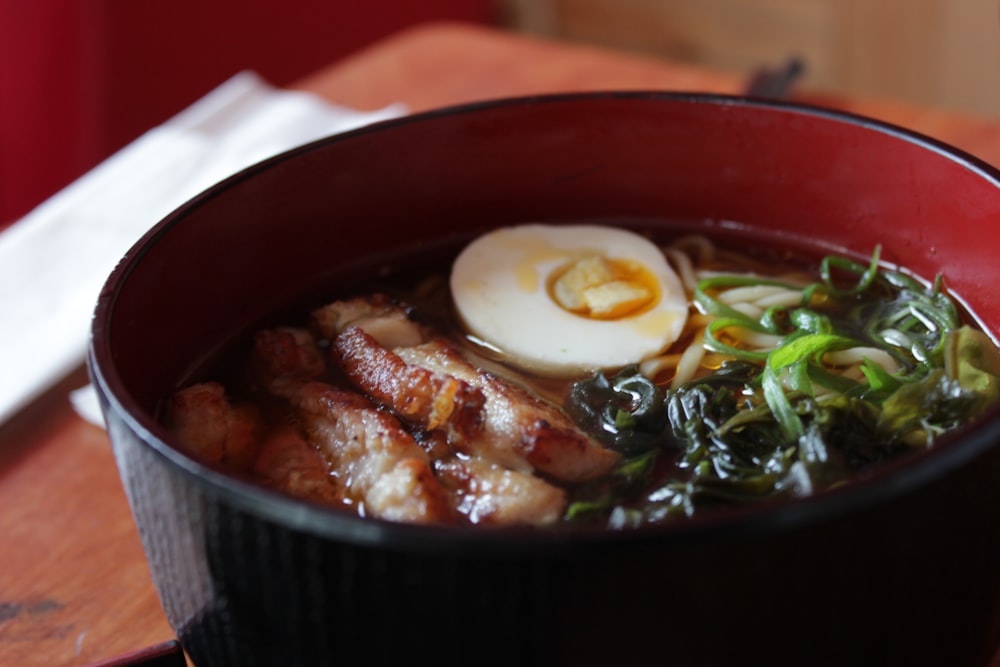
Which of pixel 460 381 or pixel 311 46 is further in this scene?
pixel 311 46

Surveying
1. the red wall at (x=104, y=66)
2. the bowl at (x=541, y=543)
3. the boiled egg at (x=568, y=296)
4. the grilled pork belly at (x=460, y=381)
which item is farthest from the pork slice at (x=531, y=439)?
the red wall at (x=104, y=66)

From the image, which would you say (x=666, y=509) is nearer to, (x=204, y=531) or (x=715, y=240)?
(x=204, y=531)

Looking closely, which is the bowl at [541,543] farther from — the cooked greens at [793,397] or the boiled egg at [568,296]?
the boiled egg at [568,296]

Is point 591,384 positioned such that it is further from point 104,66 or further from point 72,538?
point 104,66

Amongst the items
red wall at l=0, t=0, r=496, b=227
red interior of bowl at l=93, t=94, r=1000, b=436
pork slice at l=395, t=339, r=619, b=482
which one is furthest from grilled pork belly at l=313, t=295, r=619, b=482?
red wall at l=0, t=0, r=496, b=227

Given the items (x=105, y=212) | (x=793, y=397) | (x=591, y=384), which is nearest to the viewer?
(x=793, y=397)

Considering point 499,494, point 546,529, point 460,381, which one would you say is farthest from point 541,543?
point 460,381

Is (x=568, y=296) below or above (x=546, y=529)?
below
